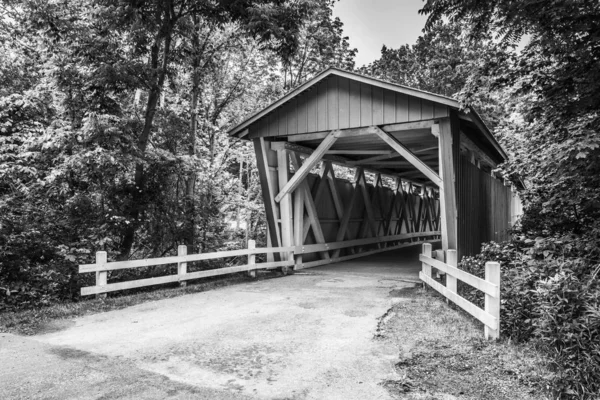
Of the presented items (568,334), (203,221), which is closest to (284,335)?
(568,334)

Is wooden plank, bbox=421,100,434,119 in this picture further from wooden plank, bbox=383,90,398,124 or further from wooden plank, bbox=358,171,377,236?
wooden plank, bbox=358,171,377,236

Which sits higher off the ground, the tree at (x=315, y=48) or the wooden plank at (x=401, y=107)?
the tree at (x=315, y=48)

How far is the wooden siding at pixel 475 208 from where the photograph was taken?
8.76 m

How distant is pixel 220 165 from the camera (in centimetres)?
1475

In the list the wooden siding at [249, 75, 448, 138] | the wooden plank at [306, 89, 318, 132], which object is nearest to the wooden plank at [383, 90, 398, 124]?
the wooden siding at [249, 75, 448, 138]

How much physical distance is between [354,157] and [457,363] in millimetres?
10115

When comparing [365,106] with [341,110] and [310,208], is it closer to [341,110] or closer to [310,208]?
[341,110]

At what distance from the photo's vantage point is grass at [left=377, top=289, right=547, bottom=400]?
3.09m

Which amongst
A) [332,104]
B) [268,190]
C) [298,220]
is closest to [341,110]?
[332,104]

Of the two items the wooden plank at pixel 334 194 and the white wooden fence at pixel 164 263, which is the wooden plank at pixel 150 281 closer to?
the white wooden fence at pixel 164 263

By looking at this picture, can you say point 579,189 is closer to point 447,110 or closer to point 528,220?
point 528,220

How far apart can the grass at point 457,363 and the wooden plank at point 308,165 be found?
5.07 meters

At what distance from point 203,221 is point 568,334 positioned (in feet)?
29.0

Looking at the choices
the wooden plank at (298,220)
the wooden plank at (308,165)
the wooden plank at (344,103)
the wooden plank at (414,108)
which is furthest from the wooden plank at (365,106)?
the wooden plank at (298,220)
